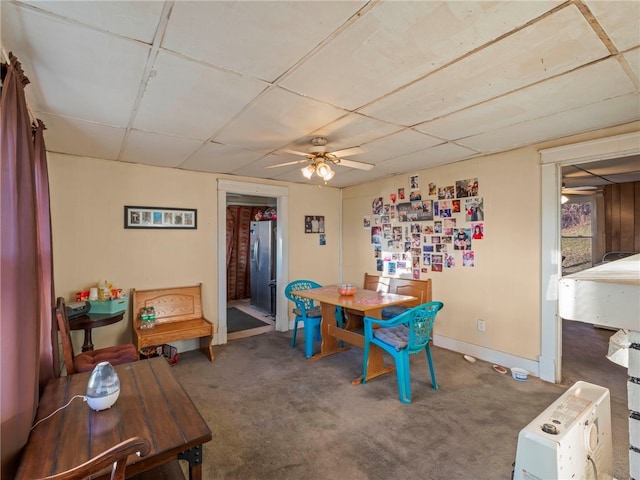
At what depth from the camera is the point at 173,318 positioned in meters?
3.87

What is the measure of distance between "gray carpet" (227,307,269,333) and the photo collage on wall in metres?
2.32

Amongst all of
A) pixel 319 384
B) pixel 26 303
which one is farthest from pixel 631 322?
pixel 319 384

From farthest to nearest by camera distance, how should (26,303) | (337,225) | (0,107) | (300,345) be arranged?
(337,225)
(300,345)
(26,303)
(0,107)

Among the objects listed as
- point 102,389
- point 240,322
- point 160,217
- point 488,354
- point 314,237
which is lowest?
point 240,322

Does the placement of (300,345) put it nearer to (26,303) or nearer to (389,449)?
(389,449)

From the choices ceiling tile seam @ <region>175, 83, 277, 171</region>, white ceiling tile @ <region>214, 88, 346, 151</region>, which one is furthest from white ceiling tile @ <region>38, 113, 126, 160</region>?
white ceiling tile @ <region>214, 88, 346, 151</region>

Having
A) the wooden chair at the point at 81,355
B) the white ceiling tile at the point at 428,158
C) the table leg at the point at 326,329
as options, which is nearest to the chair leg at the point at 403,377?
the table leg at the point at 326,329

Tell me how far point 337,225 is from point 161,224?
280cm

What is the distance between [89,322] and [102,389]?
181 cm

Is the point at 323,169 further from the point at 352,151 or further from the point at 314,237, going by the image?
the point at 314,237

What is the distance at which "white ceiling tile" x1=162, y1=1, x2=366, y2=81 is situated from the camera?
125 cm

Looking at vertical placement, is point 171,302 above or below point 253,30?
below

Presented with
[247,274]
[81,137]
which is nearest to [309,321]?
[81,137]

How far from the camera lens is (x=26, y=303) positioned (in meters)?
1.44
